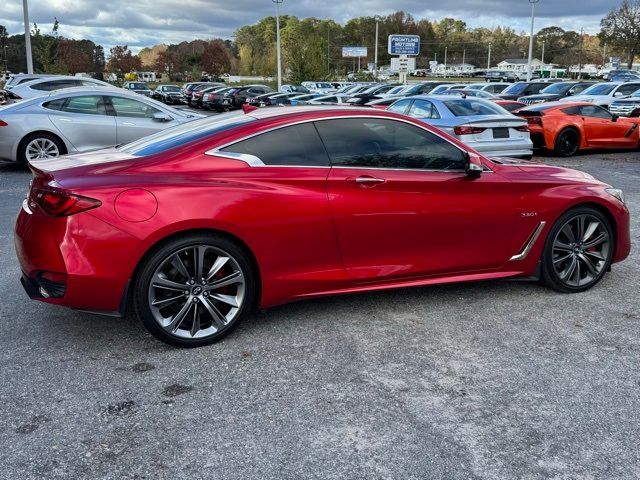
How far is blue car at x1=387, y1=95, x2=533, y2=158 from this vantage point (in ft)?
37.9

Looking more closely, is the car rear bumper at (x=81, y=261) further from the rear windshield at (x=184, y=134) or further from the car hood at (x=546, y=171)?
the car hood at (x=546, y=171)

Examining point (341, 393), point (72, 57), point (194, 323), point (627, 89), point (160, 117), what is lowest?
point (341, 393)

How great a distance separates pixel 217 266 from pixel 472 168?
197 cm

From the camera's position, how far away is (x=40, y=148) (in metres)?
11.2

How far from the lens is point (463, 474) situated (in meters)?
2.77

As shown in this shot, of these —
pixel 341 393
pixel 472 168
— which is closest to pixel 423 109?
pixel 472 168

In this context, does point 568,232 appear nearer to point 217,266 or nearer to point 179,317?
point 217,266

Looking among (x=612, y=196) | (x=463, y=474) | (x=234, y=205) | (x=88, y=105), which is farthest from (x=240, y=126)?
(x=88, y=105)

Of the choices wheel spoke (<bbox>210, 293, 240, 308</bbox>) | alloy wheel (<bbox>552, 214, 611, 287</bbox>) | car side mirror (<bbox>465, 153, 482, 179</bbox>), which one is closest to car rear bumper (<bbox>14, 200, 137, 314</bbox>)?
wheel spoke (<bbox>210, 293, 240, 308</bbox>)

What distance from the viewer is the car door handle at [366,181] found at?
4.28m

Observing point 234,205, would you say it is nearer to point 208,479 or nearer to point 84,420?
point 84,420

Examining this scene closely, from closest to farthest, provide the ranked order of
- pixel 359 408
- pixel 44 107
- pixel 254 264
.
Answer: pixel 359 408 < pixel 254 264 < pixel 44 107

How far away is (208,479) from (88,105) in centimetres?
1009

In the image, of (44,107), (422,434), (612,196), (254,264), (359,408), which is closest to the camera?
(422,434)
